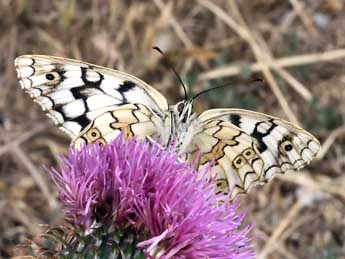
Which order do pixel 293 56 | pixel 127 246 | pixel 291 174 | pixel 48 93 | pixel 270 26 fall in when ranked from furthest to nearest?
pixel 270 26 → pixel 293 56 → pixel 291 174 → pixel 48 93 → pixel 127 246

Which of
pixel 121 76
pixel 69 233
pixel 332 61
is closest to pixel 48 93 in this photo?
pixel 121 76

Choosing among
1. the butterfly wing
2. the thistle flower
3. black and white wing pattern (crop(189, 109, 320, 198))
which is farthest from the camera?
black and white wing pattern (crop(189, 109, 320, 198))

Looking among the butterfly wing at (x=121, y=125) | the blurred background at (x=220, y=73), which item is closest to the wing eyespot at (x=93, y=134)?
the butterfly wing at (x=121, y=125)

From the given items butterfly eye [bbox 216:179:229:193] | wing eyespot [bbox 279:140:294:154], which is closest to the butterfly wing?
butterfly eye [bbox 216:179:229:193]

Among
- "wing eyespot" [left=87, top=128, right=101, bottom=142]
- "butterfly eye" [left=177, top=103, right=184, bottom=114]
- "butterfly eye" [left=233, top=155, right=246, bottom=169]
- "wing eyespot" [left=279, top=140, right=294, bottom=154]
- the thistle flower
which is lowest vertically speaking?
the thistle flower

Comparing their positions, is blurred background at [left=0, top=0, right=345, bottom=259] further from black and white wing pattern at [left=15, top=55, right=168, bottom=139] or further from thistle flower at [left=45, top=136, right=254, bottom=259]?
thistle flower at [left=45, top=136, right=254, bottom=259]

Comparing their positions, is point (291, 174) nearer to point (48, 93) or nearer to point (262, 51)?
point (262, 51)

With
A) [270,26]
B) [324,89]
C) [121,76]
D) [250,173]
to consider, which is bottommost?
[250,173]

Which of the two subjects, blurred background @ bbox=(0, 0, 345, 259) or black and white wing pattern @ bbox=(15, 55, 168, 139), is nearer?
black and white wing pattern @ bbox=(15, 55, 168, 139)
